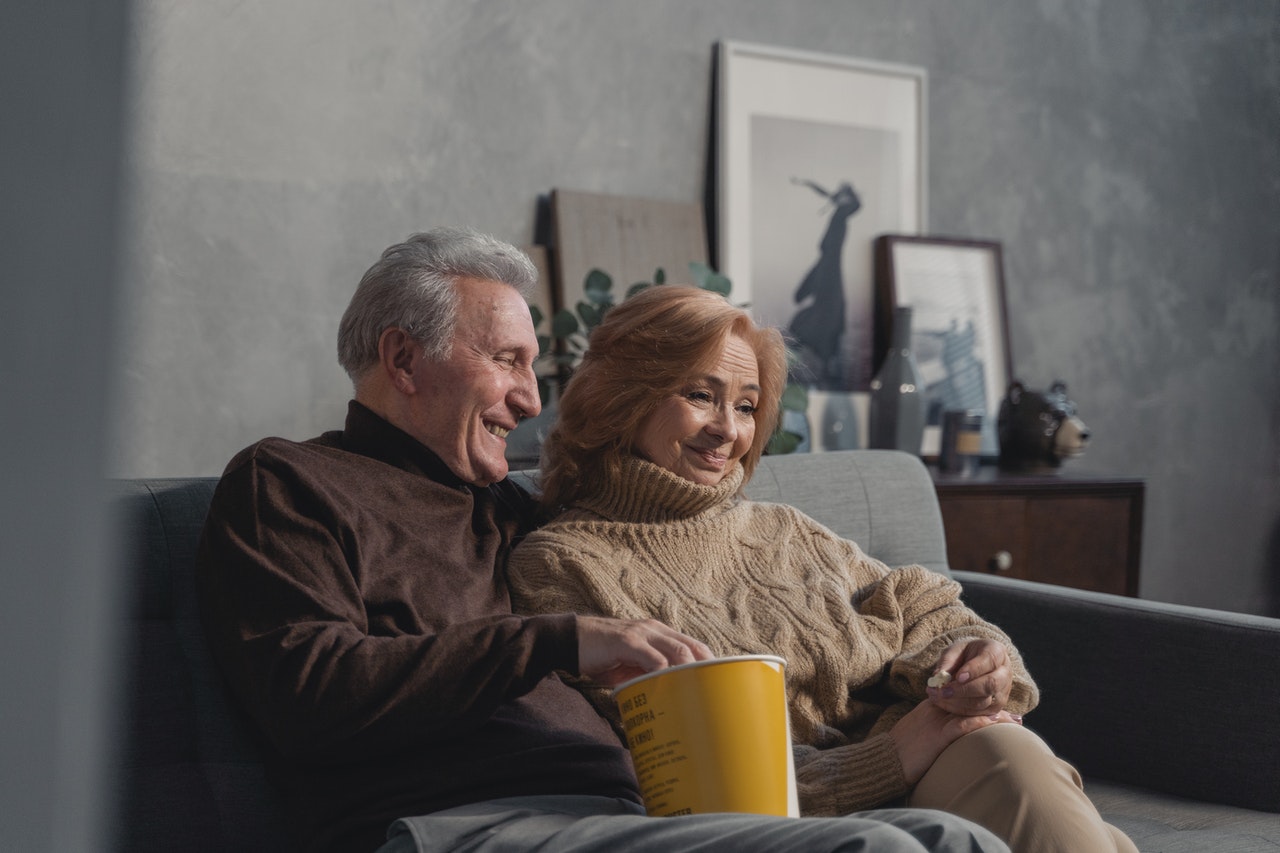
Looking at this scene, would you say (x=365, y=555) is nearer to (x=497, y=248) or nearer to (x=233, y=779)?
(x=233, y=779)

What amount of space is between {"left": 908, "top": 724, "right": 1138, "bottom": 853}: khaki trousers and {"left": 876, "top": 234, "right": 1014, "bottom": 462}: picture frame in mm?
2008

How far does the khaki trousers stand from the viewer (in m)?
1.25

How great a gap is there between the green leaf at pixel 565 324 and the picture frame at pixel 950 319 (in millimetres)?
1038

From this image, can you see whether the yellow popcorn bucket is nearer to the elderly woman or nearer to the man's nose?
the elderly woman

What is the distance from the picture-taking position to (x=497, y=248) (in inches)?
60.7

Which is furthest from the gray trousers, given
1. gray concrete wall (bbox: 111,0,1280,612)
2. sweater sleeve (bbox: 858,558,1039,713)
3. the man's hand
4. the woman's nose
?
gray concrete wall (bbox: 111,0,1280,612)

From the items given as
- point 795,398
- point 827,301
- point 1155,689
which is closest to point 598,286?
point 795,398

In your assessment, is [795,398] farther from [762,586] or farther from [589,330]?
[762,586]

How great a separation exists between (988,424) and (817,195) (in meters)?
0.82

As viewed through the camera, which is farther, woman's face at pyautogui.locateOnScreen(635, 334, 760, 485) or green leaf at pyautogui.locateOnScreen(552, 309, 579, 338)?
green leaf at pyautogui.locateOnScreen(552, 309, 579, 338)

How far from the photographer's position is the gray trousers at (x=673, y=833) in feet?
3.41

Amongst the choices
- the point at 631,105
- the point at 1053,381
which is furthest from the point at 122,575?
the point at 1053,381

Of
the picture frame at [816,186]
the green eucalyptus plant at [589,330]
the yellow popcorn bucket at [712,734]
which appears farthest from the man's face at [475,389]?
the picture frame at [816,186]

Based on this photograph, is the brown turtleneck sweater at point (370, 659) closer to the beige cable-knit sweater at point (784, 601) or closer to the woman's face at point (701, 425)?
the beige cable-knit sweater at point (784, 601)
